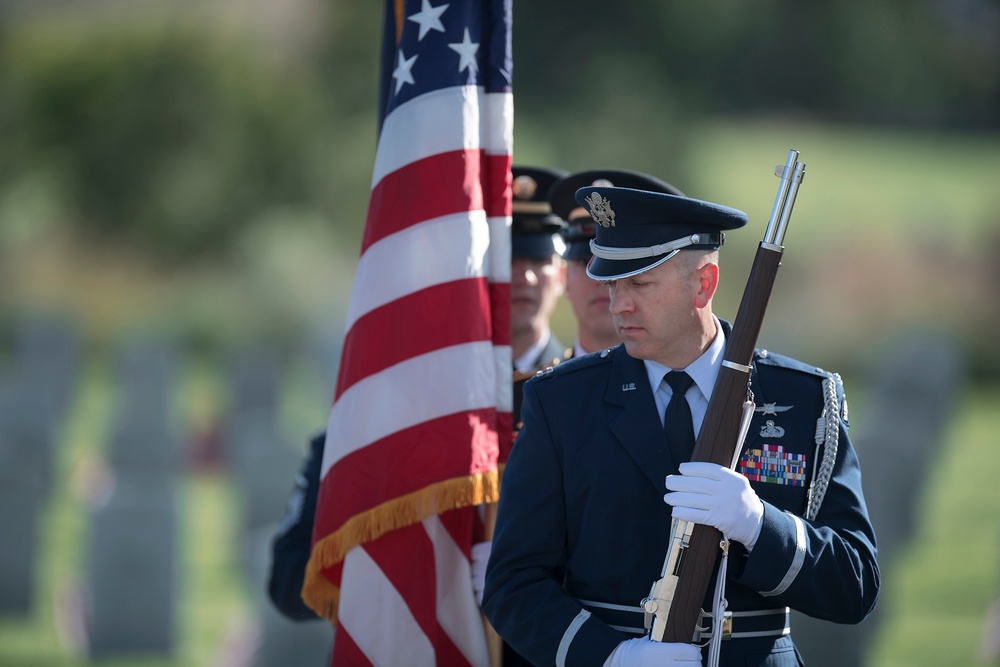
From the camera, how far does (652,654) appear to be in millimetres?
2795

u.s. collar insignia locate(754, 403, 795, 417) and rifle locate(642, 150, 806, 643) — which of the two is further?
u.s. collar insignia locate(754, 403, 795, 417)

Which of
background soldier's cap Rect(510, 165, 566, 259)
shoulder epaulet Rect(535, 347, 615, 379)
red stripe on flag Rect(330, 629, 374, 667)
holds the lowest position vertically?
red stripe on flag Rect(330, 629, 374, 667)

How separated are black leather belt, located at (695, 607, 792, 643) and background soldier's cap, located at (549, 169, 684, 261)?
1.43m

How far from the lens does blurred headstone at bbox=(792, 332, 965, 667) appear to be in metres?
6.00

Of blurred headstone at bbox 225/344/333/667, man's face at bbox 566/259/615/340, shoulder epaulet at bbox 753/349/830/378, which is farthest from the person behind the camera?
blurred headstone at bbox 225/344/333/667

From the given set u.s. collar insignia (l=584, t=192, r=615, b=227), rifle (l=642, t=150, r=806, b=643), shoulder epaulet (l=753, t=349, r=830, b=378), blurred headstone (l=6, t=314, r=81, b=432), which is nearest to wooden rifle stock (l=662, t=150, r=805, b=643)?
rifle (l=642, t=150, r=806, b=643)

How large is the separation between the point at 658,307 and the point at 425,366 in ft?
3.42

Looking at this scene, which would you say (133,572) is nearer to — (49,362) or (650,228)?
(650,228)

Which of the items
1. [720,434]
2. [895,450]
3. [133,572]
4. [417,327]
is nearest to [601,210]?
[720,434]

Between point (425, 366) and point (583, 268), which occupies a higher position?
point (583, 268)

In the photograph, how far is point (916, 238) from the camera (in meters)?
26.1

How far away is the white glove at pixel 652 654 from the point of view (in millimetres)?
2783

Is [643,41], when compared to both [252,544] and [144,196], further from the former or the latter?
[252,544]

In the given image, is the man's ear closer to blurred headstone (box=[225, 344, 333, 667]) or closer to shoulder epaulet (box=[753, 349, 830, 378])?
shoulder epaulet (box=[753, 349, 830, 378])
